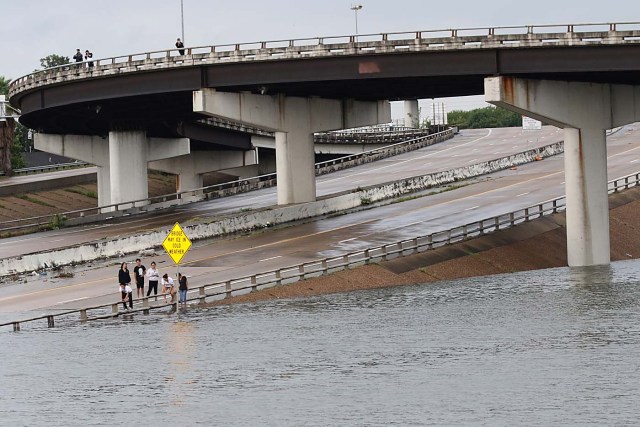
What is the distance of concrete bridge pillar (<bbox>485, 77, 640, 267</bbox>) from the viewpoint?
74.0 meters

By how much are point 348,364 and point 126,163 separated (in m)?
58.9

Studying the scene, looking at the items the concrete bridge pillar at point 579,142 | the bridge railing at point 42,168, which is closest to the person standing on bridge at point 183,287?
the concrete bridge pillar at point 579,142

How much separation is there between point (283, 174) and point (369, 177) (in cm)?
2833

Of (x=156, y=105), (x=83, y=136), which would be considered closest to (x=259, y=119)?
(x=156, y=105)

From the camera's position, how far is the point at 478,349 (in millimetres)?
50969

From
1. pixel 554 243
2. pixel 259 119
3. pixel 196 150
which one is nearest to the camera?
pixel 554 243

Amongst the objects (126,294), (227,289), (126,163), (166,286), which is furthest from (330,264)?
(126,163)

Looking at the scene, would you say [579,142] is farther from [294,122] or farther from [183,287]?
[183,287]

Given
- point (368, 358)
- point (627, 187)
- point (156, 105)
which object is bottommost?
point (368, 358)

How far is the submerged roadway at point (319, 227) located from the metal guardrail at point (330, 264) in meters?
2.15

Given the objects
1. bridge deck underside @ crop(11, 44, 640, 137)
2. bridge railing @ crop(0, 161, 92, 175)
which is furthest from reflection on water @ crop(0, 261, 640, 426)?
bridge railing @ crop(0, 161, 92, 175)

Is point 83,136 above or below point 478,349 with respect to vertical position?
above

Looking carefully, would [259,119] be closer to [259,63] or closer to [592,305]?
[259,63]

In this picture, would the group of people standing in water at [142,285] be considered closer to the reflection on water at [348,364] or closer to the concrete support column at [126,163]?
the reflection on water at [348,364]
